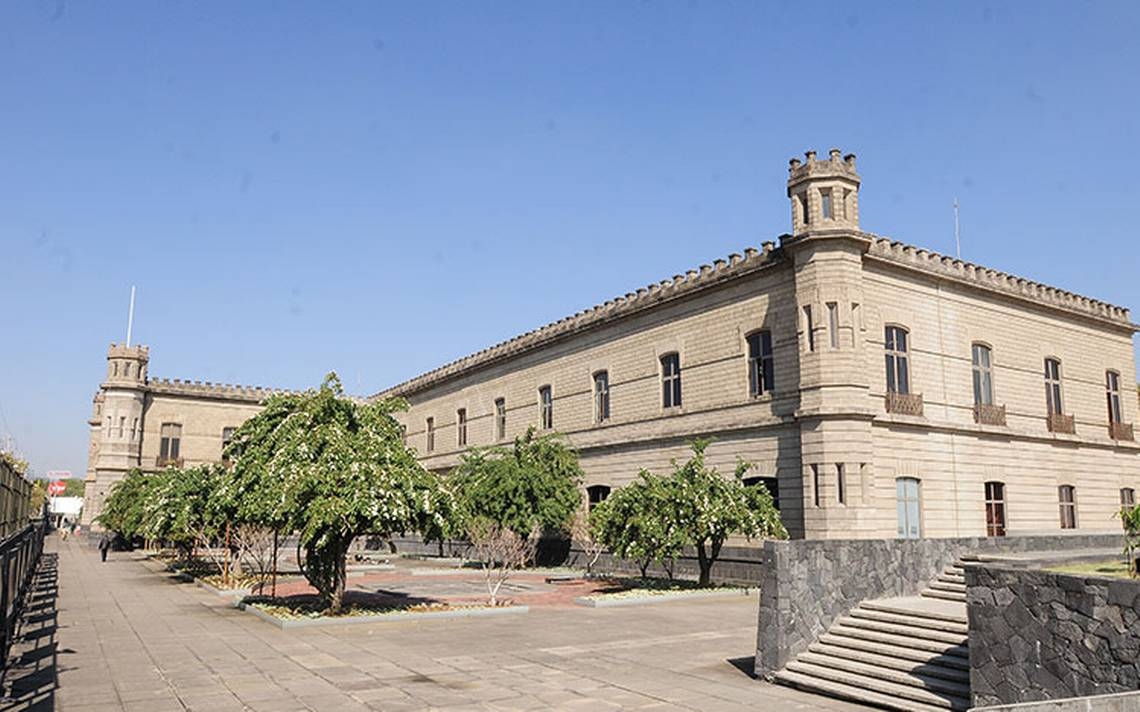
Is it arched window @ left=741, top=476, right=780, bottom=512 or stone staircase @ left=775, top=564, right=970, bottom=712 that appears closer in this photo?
stone staircase @ left=775, top=564, right=970, bottom=712

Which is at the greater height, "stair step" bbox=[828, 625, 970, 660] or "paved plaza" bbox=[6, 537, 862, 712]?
"stair step" bbox=[828, 625, 970, 660]

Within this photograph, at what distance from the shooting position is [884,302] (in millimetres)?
24672

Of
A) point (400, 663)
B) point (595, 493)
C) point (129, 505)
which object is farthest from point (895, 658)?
point (129, 505)

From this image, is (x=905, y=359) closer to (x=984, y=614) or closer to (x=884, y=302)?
(x=884, y=302)

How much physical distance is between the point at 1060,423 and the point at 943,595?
64.9 ft

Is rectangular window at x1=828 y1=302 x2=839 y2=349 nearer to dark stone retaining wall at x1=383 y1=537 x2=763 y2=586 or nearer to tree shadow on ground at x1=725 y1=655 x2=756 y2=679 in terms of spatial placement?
dark stone retaining wall at x1=383 y1=537 x2=763 y2=586

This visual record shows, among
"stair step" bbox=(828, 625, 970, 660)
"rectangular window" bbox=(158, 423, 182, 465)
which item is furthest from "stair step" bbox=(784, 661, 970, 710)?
"rectangular window" bbox=(158, 423, 182, 465)

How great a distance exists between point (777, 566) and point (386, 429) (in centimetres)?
972

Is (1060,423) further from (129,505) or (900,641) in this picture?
(129,505)

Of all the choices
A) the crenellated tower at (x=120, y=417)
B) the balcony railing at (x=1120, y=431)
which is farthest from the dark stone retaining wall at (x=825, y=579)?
the crenellated tower at (x=120, y=417)

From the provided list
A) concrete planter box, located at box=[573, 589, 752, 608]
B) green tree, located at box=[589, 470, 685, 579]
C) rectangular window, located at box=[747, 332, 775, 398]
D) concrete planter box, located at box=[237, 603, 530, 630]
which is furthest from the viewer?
rectangular window, located at box=[747, 332, 775, 398]

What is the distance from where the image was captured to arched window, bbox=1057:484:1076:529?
1115 inches

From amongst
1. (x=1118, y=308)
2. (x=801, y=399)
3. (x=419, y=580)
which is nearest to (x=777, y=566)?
(x=801, y=399)

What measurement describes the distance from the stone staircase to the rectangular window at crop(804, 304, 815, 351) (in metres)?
11.3
